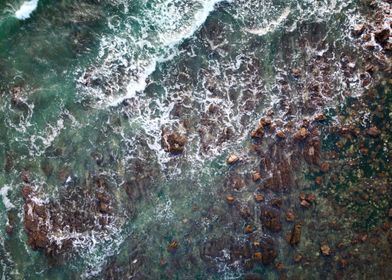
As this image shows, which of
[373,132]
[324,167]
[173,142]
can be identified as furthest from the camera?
[173,142]

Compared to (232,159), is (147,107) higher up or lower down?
higher up

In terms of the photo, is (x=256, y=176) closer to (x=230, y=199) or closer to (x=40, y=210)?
(x=230, y=199)

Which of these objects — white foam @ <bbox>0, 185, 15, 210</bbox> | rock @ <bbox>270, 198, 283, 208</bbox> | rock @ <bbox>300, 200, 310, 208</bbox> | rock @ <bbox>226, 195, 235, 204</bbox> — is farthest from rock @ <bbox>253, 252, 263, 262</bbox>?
white foam @ <bbox>0, 185, 15, 210</bbox>

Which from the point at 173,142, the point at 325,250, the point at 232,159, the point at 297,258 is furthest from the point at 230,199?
the point at 325,250

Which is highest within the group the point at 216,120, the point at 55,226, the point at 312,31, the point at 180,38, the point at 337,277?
the point at 312,31

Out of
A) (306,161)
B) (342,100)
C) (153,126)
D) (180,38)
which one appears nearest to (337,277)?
(306,161)

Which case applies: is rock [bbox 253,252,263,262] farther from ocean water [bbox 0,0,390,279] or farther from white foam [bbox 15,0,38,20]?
white foam [bbox 15,0,38,20]

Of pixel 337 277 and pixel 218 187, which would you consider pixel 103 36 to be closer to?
pixel 218 187
